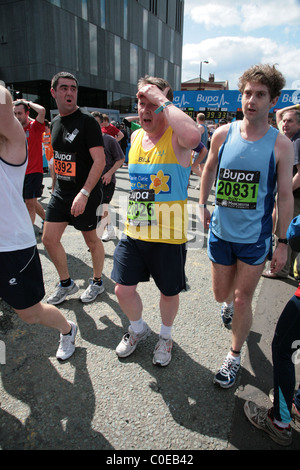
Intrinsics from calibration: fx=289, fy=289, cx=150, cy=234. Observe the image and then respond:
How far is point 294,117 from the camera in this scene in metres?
3.69

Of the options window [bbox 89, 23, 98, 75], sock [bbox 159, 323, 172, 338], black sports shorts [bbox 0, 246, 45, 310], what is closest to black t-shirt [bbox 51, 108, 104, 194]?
black sports shorts [bbox 0, 246, 45, 310]

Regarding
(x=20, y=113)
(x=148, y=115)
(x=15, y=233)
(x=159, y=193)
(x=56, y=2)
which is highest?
(x=56, y=2)

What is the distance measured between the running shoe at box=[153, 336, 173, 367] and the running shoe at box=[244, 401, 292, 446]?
663mm

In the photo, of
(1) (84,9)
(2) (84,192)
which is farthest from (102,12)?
(2) (84,192)

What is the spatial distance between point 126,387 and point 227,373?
767 millimetres

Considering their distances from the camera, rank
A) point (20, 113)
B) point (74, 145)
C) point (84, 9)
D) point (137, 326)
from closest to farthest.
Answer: point (137, 326) < point (74, 145) < point (20, 113) < point (84, 9)

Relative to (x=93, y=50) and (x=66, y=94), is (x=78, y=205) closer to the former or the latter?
(x=66, y=94)

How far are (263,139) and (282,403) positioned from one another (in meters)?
1.71

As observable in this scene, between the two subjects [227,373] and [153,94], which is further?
[227,373]

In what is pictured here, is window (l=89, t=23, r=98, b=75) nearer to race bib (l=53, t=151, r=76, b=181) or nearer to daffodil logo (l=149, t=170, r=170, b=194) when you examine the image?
Answer: race bib (l=53, t=151, r=76, b=181)

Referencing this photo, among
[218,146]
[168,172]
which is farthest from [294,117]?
[168,172]

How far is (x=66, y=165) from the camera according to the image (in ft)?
9.64

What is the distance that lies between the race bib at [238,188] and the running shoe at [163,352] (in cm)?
123

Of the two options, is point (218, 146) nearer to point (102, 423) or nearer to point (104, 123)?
point (102, 423)
